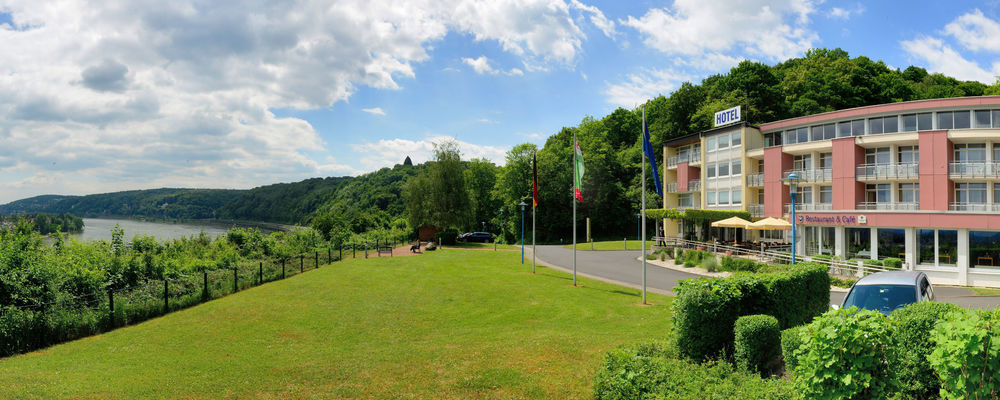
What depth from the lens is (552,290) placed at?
73.8 feet

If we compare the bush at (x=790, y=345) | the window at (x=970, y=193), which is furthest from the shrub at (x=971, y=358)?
the window at (x=970, y=193)

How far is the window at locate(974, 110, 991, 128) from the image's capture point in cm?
2984

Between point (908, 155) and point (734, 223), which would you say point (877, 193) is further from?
point (734, 223)

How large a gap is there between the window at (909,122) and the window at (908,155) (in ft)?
4.35

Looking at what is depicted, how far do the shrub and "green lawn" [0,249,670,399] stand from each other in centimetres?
521

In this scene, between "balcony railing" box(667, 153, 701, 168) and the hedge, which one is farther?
"balcony railing" box(667, 153, 701, 168)

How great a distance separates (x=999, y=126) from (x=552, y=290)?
32.9m

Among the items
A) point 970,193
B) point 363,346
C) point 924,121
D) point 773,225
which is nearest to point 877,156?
point 924,121

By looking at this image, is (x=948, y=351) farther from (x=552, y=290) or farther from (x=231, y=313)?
(x=231, y=313)

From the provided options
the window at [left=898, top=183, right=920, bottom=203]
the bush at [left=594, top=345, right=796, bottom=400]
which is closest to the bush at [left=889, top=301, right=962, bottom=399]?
the bush at [left=594, top=345, right=796, bottom=400]

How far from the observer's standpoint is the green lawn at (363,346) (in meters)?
9.26

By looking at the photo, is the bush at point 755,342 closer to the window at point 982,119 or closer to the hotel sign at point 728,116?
the window at point 982,119

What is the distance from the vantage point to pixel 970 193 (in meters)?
29.7

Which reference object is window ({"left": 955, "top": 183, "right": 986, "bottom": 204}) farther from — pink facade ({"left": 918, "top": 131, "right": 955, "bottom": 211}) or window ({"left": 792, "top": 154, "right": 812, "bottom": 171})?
window ({"left": 792, "top": 154, "right": 812, "bottom": 171})
